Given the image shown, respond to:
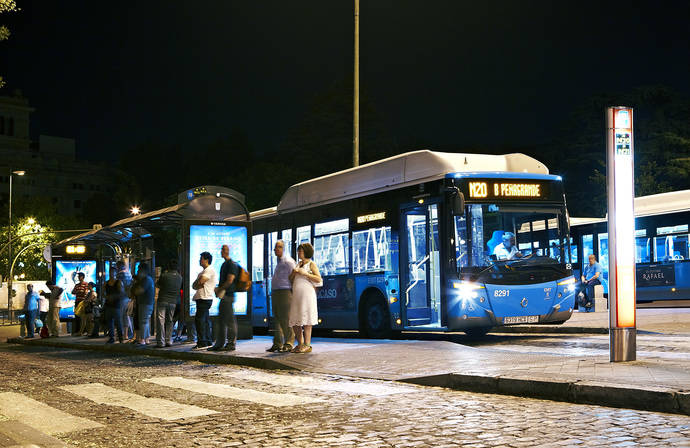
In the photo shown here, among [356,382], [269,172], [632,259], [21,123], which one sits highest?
[21,123]

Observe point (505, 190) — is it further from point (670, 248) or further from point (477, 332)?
point (670, 248)

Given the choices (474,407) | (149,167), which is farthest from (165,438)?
(149,167)

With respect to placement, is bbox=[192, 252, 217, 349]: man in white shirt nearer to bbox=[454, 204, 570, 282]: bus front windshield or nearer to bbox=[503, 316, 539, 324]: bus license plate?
bbox=[454, 204, 570, 282]: bus front windshield

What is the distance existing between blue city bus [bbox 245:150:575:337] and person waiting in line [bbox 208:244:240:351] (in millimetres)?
3369

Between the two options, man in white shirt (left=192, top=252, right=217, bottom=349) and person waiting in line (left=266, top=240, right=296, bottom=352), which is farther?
man in white shirt (left=192, top=252, right=217, bottom=349)

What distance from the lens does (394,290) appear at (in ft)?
56.7

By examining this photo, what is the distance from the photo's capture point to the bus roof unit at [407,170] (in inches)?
647

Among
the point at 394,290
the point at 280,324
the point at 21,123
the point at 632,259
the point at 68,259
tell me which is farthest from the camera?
the point at 21,123

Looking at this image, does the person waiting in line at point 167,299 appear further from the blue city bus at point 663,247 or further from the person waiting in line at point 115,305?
the blue city bus at point 663,247

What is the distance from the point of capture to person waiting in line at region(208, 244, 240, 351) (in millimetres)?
15258

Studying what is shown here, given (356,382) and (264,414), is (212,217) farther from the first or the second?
(264,414)

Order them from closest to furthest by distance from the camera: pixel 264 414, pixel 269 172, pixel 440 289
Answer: pixel 264 414 < pixel 440 289 < pixel 269 172

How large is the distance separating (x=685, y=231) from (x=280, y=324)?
1676 centimetres

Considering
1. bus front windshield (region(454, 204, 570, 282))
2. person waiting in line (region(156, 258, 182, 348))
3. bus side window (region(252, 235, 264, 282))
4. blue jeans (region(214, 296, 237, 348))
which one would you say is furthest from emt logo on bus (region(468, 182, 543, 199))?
bus side window (region(252, 235, 264, 282))
